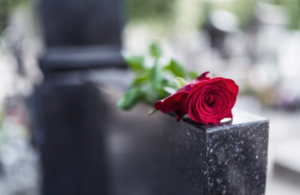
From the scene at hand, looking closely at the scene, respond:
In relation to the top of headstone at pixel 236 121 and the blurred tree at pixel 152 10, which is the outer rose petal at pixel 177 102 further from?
the blurred tree at pixel 152 10

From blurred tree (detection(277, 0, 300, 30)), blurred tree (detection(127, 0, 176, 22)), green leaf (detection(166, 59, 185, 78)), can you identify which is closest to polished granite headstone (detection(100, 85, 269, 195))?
green leaf (detection(166, 59, 185, 78))

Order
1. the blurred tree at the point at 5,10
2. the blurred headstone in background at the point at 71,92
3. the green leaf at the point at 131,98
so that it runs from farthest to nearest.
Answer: the blurred tree at the point at 5,10, the blurred headstone in background at the point at 71,92, the green leaf at the point at 131,98

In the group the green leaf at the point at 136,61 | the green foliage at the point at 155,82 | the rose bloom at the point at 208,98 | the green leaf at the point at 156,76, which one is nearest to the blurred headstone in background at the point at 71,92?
the green leaf at the point at 136,61

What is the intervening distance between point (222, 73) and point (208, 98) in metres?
10.9

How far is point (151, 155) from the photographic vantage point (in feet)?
5.34

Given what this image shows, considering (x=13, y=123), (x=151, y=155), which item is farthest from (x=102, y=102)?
(x=13, y=123)

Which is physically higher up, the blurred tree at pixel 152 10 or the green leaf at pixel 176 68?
the green leaf at pixel 176 68

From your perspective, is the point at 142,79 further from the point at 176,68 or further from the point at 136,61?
the point at 176,68

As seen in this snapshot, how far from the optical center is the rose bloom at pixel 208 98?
3.52ft

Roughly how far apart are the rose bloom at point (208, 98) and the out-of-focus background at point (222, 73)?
0.81 m

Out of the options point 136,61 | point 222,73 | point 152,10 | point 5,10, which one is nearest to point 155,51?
point 136,61

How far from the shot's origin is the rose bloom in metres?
1.07

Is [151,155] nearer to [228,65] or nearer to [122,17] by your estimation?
[122,17]

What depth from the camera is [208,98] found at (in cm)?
109
